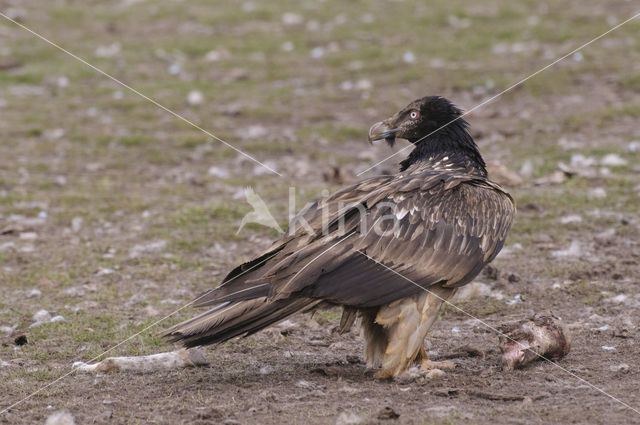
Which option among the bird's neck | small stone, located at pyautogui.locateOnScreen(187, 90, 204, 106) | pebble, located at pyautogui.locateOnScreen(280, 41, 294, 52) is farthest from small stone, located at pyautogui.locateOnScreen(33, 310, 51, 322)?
pebble, located at pyautogui.locateOnScreen(280, 41, 294, 52)

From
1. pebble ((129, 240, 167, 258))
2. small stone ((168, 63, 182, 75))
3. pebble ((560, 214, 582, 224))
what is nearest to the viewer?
pebble ((129, 240, 167, 258))

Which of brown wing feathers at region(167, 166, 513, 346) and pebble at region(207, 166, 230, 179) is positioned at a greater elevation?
brown wing feathers at region(167, 166, 513, 346)

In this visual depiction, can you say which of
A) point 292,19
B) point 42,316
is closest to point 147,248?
point 42,316

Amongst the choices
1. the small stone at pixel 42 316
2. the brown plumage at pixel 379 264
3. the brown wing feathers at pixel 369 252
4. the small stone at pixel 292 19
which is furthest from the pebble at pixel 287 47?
the brown plumage at pixel 379 264

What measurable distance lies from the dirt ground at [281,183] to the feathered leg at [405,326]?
0.14m

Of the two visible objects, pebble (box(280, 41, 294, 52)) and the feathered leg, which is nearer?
the feathered leg

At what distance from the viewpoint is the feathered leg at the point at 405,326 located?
5.27 meters

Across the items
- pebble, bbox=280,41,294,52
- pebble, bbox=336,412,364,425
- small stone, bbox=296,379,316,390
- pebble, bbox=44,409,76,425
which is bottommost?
small stone, bbox=296,379,316,390

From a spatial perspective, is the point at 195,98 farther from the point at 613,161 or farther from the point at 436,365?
the point at 436,365

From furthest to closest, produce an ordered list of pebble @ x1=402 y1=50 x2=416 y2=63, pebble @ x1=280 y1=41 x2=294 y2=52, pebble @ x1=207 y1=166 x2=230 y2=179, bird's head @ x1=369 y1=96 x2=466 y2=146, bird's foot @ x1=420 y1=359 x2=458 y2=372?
pebble @ x1=280 y1=41 x2=294 y2=52 < pebble @ x1=402 y1=50 x2=416 y2=63 < pebble @ x1=207 y1=166 x2=230 y2=179 < bird's head @ x1=369 y1=96 x2=466 y2=146 < bird's foot @ x1=420 y1=359 x2=458 y2=372

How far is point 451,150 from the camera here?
6.38m

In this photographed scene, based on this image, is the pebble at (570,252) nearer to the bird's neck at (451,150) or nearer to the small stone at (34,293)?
the bird's neck at (451,150)

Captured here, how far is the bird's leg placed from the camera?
552 cm

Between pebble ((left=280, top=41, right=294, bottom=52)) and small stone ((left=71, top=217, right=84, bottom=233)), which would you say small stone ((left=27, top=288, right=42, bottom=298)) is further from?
pebble ((left=280, top=41, right=294, bottom=52))
